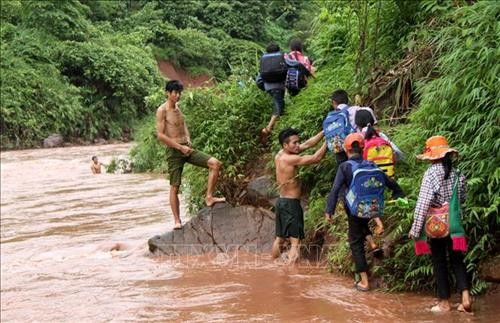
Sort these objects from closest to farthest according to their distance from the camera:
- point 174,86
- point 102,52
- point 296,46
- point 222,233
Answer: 1. point 174,86
2. point 222,233
3. point 296,46
4. point 102,52

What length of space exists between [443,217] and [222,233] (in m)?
3.53

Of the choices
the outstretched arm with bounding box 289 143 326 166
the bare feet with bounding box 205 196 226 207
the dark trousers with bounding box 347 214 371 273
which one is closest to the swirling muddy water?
the dark trousers with bounding box 347 214 371 273

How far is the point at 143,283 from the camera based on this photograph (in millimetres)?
7402

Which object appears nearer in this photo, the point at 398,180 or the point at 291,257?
the point at 398,180

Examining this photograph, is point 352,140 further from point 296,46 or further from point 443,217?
point 296,46

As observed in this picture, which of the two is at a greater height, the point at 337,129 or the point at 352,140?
the point at 337,129

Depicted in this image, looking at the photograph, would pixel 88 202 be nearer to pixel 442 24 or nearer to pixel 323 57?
pixel 323 57

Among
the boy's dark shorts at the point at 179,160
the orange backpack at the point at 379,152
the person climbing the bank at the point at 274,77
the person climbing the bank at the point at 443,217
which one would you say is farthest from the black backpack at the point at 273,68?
the person climbing the bank at the point at 443,217

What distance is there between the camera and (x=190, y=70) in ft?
139

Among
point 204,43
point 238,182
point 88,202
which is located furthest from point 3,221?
point 204,43

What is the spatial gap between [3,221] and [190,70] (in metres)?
30.6

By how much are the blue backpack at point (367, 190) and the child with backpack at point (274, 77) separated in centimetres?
287

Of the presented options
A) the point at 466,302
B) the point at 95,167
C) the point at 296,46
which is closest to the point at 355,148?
the point at 466,302

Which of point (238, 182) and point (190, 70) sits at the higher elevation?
point (190, 70)
